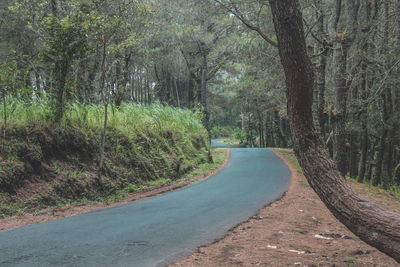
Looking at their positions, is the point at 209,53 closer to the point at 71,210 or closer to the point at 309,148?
the point at 71,210

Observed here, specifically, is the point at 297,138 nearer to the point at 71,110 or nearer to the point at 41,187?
the point at 41,187

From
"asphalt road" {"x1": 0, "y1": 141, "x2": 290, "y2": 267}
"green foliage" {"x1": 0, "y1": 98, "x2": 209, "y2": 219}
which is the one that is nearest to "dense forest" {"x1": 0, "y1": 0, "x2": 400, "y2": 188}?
"green foliage" {"x1": 0, "y1": 98, "x2": 209, "y2": 219}

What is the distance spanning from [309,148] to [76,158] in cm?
609

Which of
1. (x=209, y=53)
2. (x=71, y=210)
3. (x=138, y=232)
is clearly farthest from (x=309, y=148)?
(x=209, y=53)

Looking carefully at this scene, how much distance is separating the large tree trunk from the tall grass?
6.22 meters

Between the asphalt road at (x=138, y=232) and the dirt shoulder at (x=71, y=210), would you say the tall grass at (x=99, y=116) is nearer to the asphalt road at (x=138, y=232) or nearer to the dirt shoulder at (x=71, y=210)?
the dirt shoulder at (x=71, y=210)

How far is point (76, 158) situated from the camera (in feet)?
25.7

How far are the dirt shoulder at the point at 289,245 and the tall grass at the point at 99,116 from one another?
5.41 m

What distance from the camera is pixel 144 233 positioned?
4.76 m

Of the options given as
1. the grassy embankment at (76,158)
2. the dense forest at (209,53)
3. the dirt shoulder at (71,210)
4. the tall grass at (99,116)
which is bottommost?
the dirt shoulder at (71,210)

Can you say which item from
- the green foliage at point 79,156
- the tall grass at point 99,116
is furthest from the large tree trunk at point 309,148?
the tall grass at point 99,116

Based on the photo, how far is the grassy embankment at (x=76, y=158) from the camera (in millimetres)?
6434

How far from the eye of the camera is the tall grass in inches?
290

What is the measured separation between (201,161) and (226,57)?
437 inches
